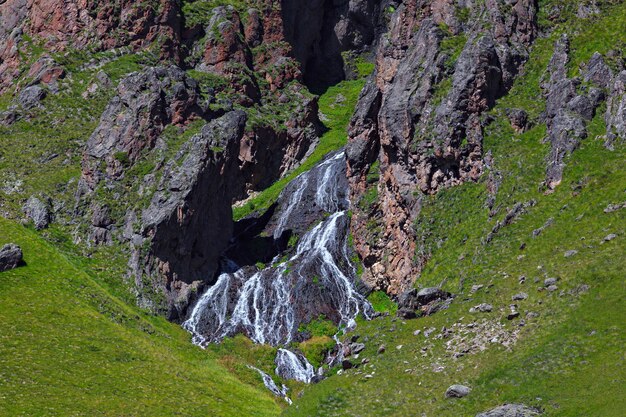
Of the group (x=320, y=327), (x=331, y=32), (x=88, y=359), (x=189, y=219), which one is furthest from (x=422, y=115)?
(x=331, y=32)

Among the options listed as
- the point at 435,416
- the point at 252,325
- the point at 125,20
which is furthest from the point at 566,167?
the point at 125,20

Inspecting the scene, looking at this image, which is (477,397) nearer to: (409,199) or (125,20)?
(409,199)

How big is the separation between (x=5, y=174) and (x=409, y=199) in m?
45.7

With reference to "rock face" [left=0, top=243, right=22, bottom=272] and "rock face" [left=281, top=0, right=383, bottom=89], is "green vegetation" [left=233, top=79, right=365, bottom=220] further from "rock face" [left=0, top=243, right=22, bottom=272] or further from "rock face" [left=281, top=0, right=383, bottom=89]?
"rock face" [left=0, top=243, right=22, bottom=272]

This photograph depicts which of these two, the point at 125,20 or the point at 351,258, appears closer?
the point at 351,258

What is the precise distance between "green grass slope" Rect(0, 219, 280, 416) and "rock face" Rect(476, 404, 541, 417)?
19.5m

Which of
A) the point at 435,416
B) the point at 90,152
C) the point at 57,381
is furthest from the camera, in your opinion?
the point at 90,152

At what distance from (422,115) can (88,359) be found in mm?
37517

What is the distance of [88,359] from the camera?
48656 mm

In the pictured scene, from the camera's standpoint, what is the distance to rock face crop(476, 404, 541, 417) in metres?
31.9

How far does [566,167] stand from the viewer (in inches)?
2157

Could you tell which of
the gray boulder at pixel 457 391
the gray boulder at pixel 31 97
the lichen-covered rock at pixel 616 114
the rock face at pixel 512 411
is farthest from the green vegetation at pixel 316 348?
the gray boulder at pixel 31 97

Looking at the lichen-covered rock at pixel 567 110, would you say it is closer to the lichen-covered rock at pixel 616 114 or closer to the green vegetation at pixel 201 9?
the lichen-covered rock at pixel 616 114

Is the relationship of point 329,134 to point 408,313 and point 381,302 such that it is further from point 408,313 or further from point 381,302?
point 408,313
